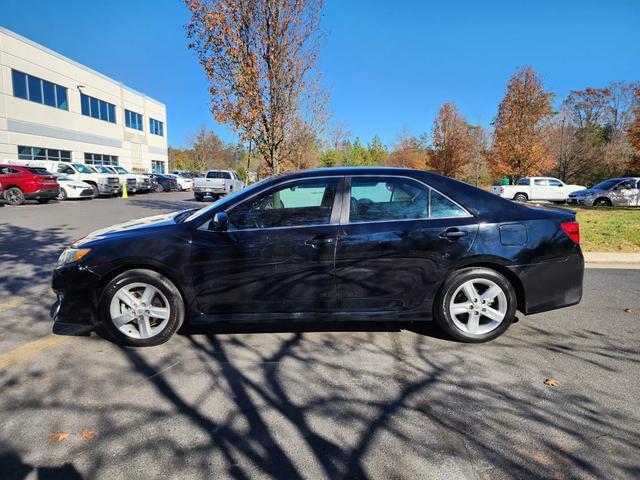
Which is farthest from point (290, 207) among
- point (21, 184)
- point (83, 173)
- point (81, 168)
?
point (81, 168)

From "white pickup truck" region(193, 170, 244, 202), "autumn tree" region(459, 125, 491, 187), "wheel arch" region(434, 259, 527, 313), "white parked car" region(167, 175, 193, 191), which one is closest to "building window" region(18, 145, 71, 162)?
"white parked car" region(167, 175, 193, 191)

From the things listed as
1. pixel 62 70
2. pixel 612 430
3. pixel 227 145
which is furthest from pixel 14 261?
pixel 227 145

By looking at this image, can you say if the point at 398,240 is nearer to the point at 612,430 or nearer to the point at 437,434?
the point at 437,434

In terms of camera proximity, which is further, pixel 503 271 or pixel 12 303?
pixel 12 303

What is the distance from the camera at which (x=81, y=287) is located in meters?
3.62

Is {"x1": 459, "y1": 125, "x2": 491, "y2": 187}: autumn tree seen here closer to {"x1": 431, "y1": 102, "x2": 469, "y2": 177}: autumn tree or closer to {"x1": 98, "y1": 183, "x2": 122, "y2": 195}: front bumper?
{"x1": 431, "y1": 102, "x2": 469, "y2": 177}: autumn tree

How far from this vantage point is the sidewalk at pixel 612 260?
23.9 feet

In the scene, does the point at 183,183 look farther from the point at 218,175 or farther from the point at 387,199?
the point at 387,199

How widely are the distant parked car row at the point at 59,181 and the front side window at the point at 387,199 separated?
17.7 metres

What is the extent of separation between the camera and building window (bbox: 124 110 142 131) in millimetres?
43250

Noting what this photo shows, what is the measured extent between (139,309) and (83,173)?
2186 cm

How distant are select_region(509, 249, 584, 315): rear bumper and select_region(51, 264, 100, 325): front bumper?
3805 millimetres

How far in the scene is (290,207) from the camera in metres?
3.89

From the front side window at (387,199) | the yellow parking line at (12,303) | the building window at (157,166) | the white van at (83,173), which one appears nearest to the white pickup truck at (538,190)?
the white van at (83,173)
